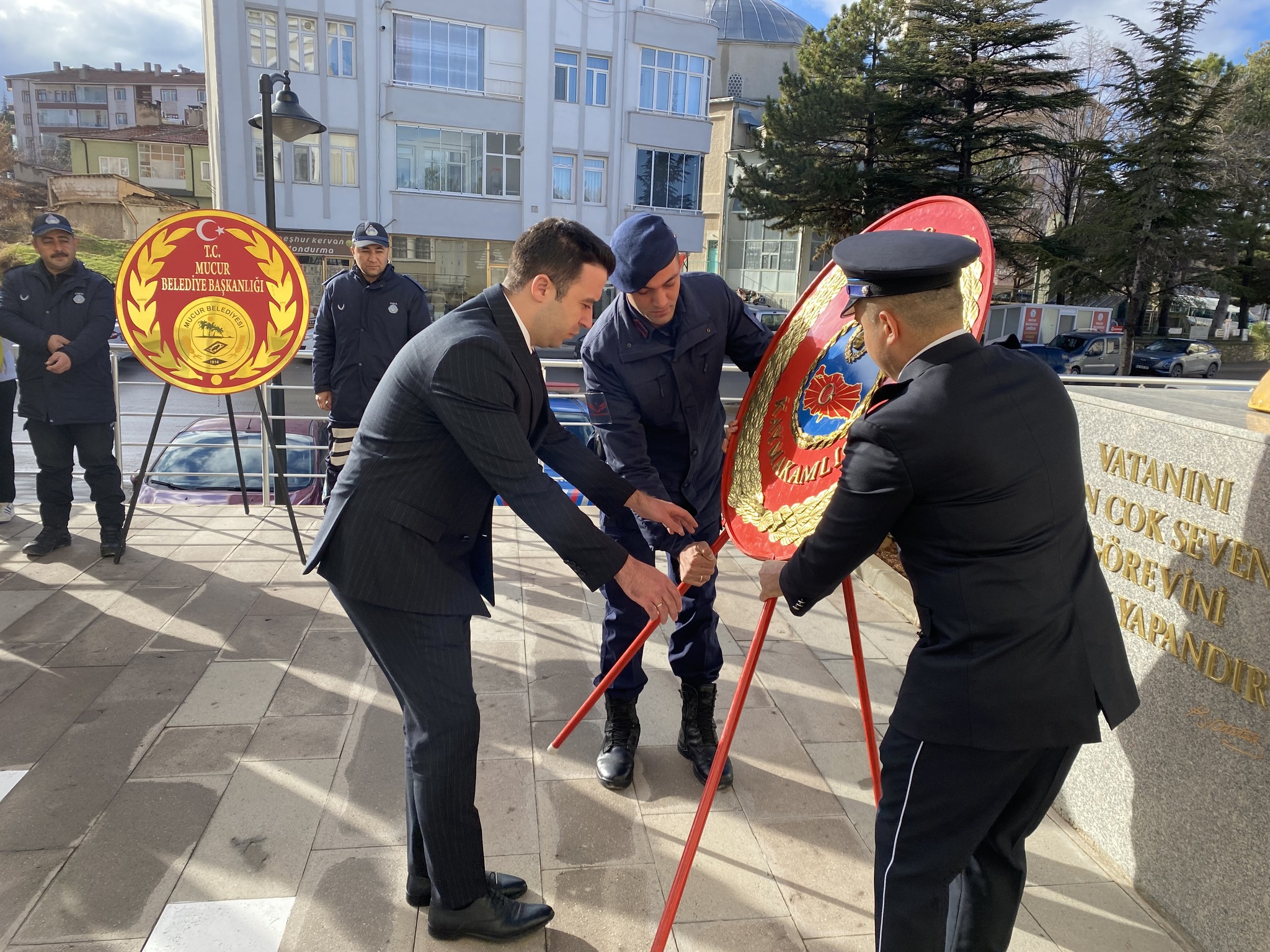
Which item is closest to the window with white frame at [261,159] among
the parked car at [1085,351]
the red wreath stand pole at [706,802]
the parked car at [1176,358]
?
the parked car at [1085,351]

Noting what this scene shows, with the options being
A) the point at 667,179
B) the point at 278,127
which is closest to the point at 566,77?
the point at 667,179

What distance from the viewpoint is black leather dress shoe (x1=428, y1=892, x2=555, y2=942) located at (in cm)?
240

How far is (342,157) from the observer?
2628 centimetres

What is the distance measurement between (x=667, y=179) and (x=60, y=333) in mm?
26788

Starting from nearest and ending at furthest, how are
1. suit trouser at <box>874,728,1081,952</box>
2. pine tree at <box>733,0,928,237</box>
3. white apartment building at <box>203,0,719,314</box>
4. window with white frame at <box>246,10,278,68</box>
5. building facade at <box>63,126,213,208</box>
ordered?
suit trouser at <box>874,728,1081,952</box> < window with white frame at <box>246,10,278,68</box> < white apartment building at <box>203,0,719,314</box> < pine tree at <box>733,0,928,237</box> < building facade at <box>63,126,213,208</box>

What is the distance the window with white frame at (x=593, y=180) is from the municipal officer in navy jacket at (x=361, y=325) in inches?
966

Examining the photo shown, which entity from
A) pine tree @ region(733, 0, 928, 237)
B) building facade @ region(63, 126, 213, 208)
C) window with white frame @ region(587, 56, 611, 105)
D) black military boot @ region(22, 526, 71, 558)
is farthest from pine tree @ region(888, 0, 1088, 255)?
building facade @ region(63, 126, 213, 208)

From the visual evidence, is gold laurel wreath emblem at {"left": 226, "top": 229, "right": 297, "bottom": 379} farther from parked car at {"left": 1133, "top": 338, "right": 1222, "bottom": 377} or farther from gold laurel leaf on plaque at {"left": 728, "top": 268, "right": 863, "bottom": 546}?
parked car at {"left": 1133, "top": 338, "right": 1222, "bottom": 377}

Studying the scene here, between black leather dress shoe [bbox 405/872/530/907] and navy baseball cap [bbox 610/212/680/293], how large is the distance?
191 cm

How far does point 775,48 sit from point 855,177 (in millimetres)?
24801

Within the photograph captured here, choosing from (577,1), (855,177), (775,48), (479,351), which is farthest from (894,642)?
(775,48)

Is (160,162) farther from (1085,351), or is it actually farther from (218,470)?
(218,470)

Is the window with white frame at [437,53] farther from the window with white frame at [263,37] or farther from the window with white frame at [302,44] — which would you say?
the window with white frame at [263,37]

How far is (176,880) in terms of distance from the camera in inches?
105
